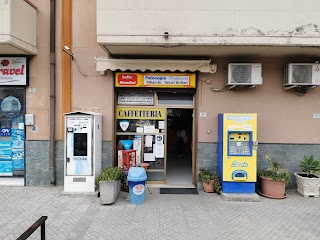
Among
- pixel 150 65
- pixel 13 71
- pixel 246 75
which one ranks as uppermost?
pixel 150 65

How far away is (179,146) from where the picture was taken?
11.2 meters

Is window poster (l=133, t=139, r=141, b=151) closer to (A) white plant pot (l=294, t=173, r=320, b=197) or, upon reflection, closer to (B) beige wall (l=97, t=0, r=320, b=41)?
(B) beige wall (l=97, t=0, r=320, b=41)

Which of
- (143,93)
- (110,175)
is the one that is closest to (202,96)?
(143,93)

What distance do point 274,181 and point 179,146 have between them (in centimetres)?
551

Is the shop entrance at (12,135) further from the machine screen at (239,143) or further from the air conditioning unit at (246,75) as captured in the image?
the air conditioning unit at (246,75)

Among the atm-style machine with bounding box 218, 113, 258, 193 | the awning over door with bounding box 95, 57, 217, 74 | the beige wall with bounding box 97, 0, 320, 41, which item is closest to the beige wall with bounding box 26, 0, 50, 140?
the awning over door with bounding box 95, 57, 217, 74

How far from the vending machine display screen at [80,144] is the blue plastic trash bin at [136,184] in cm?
139

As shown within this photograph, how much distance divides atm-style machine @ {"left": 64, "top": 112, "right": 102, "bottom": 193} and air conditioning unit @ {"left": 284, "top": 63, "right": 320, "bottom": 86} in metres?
5.14

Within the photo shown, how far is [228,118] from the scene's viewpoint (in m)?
6.09

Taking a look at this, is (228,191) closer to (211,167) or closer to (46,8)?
(211,167)

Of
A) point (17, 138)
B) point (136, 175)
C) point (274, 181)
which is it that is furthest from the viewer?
point (17, 138)

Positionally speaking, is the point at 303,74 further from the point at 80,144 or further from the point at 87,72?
the point at 80,144

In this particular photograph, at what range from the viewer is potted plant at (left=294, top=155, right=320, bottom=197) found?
20.4ft

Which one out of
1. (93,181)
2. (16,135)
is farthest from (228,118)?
(16,135)
